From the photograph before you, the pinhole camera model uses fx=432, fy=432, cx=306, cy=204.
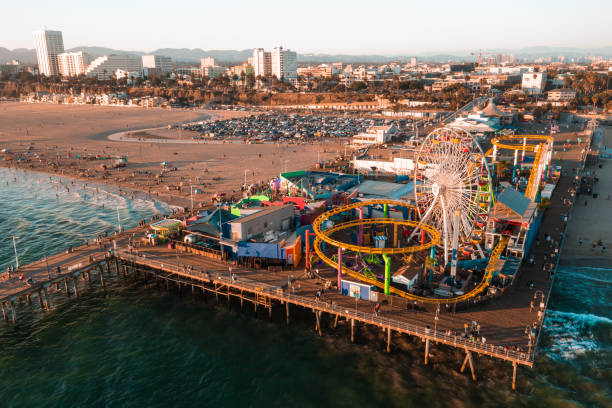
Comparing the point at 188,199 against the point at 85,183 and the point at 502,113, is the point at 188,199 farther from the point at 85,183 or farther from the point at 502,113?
the point at 502,113

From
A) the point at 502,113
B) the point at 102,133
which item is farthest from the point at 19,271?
the point at 502,113

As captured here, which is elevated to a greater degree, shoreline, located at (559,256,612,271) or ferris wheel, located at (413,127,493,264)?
ferris wheel, located at (413,127,493,264)

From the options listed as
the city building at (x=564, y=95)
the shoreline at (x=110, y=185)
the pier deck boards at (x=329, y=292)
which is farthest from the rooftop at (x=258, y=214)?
the city building at (x=564, y=95)

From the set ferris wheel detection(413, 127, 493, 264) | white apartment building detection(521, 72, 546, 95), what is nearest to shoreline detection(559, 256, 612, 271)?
ferris wheel detection(413, 127, 493, 264)

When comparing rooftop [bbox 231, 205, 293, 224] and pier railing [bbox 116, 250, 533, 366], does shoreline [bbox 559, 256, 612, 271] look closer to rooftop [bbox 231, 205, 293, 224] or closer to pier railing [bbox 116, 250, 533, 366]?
pier railing [bbox 116, 250, 533, 366]

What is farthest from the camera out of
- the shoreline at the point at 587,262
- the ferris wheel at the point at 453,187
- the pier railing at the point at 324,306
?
the shoreline at the point at 587,262

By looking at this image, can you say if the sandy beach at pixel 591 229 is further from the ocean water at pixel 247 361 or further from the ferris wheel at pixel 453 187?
the ferris wheel at pixel 453 187
